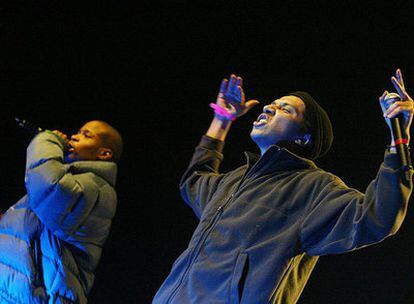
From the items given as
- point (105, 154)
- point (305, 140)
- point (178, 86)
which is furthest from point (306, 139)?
point (178, 86)

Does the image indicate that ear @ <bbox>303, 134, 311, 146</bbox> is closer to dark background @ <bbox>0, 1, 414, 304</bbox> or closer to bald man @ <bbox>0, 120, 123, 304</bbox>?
dark background @ <bbox>0, 1, 414, 304</bbox>

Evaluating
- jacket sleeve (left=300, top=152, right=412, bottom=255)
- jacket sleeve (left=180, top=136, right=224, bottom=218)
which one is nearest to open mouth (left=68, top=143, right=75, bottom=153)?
jacket sleeve (left=180, top=136, right=224, bottom=218)

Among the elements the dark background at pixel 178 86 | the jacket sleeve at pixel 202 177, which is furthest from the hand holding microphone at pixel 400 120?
the dark background at pixel 178 86

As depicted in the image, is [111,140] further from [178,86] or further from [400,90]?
[400,90]

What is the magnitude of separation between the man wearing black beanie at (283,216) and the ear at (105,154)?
38.2 inches

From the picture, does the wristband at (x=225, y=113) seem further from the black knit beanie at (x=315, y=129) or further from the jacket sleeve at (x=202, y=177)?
the black knit beanie at (x=315, y=129)

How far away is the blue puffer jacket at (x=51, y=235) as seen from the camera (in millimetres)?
2069

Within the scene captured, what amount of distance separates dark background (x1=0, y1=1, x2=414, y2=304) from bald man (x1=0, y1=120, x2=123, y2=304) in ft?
2.02

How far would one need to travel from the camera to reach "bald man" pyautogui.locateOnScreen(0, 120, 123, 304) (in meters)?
2.07

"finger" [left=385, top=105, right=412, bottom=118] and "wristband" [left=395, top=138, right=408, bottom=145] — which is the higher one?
"finger" [left=385, top=105, right=412, bottom=118]

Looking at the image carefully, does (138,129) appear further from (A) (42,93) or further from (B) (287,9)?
(B) (287,9)

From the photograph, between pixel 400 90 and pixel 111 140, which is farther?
pixel 111 140

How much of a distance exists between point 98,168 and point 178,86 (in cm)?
82

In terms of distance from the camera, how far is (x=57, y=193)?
6.97 feet
